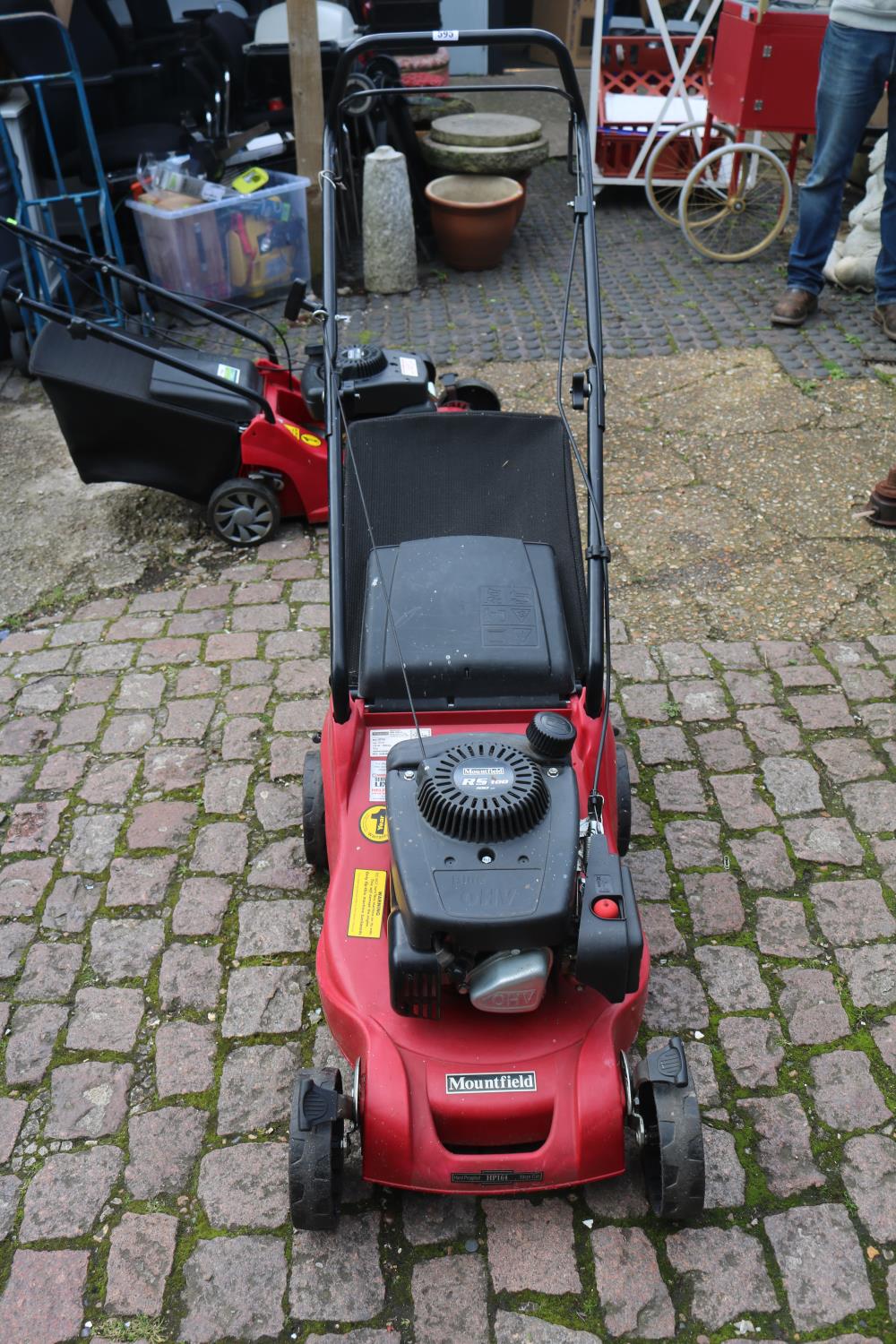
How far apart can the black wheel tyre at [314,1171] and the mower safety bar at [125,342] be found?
2530mm

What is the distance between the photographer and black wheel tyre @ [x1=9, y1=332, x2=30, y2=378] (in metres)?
5.77

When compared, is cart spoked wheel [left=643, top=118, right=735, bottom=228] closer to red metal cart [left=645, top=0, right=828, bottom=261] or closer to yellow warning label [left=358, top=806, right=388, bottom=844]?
red metal cart [left=645, top=0, right=828, bottom=261]

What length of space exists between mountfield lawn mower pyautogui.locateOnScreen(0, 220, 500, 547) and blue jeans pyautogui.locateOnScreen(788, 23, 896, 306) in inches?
96.1

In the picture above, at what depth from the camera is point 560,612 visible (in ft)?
8.55

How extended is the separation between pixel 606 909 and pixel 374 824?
25.3 inches

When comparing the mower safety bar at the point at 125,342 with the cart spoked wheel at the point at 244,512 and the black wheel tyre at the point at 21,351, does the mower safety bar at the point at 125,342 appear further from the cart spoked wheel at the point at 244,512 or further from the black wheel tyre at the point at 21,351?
the black wheel tyre at the point at 21,351

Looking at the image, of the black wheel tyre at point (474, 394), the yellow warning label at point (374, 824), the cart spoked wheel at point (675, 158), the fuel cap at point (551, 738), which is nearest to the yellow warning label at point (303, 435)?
the black wheel tyre at point (474, 394)

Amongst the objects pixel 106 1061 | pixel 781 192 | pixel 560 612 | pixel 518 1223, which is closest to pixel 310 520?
pixel 560 612

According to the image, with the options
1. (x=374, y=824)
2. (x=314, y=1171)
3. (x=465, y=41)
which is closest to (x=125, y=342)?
(x=465, y=41)

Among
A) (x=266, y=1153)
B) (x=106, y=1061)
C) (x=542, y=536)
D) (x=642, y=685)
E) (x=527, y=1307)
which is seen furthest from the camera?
(x=642, y=685)

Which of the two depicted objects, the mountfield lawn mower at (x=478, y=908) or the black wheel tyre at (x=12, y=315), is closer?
the mountfield lawn mower at (x=478, y=908)

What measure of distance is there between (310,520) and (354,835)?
218 cm

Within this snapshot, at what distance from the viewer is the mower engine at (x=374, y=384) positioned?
408cm

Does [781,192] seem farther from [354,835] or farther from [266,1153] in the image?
[266,1153]
